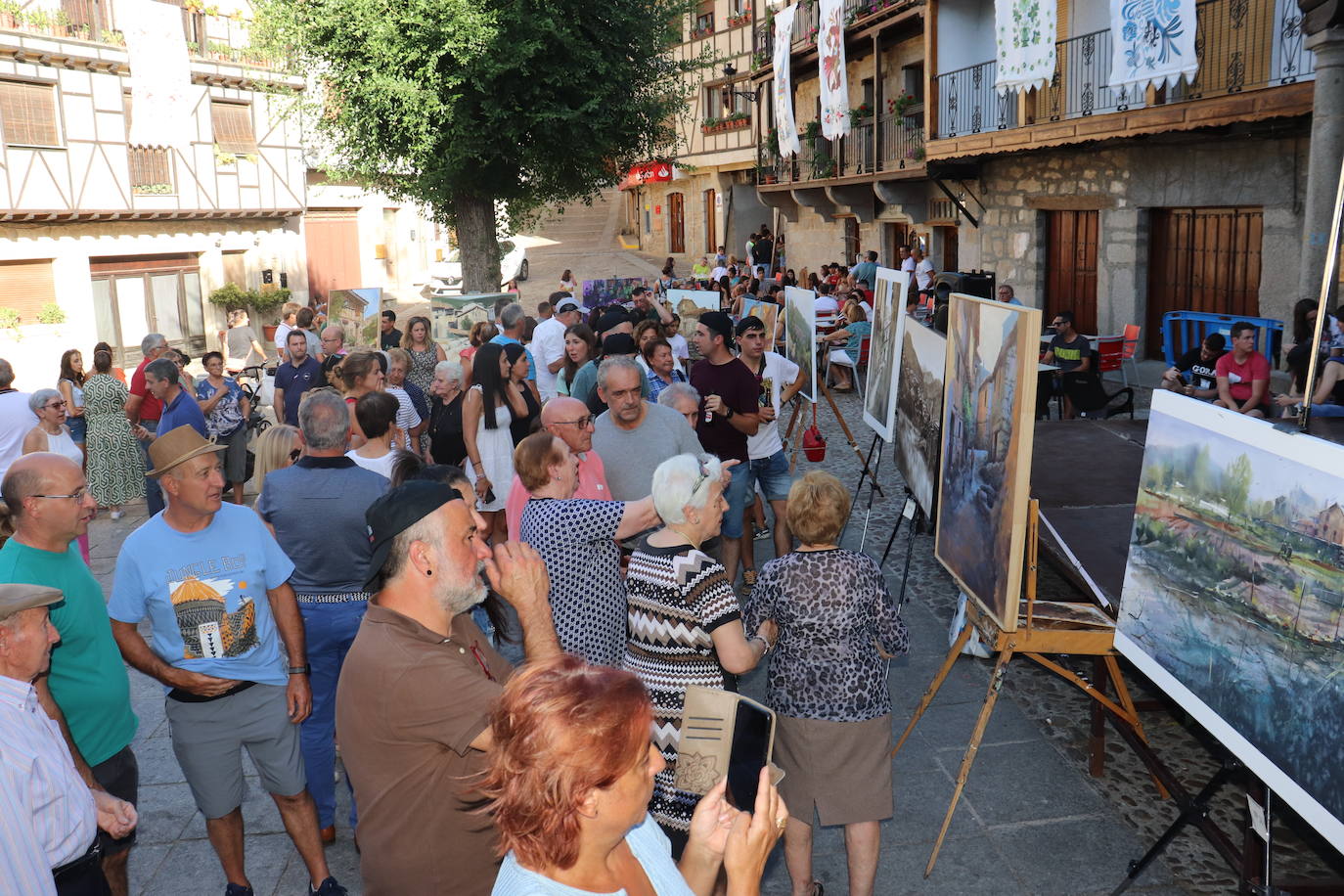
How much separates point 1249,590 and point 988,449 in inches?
58.9

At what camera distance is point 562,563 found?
3.89m

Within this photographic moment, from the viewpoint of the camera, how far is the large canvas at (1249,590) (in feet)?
9.01

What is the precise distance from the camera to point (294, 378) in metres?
9.31

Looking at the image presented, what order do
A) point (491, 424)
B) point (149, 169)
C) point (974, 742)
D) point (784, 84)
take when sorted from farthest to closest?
1. point (149, 169)
2. point (784, 84)
3. point (491, 424)
4. point (974, 742)

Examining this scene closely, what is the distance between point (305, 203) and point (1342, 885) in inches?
1228

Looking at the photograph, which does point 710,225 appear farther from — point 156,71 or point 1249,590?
point 1249,590

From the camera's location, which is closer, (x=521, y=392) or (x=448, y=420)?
(x=521, y=392)

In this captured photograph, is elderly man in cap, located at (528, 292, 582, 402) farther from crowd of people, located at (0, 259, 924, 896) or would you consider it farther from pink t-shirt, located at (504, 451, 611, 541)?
pink t-shirt, located at (504, 451, 611, 541)

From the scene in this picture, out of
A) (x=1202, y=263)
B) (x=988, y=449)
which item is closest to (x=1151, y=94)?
(x=1202, y=263)

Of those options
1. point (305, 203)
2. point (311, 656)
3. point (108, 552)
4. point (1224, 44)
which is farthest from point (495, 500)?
point (305, 203)

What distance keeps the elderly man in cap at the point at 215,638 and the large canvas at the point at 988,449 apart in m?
→ 2.70

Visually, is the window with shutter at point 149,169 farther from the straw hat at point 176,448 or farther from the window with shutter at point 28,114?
the straw hat at point 176,448

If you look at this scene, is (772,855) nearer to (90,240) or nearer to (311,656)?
(311,656)

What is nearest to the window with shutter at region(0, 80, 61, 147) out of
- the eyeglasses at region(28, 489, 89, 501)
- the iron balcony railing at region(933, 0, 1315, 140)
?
the iron balcony railing at region(933, 0, 1315, 140)
